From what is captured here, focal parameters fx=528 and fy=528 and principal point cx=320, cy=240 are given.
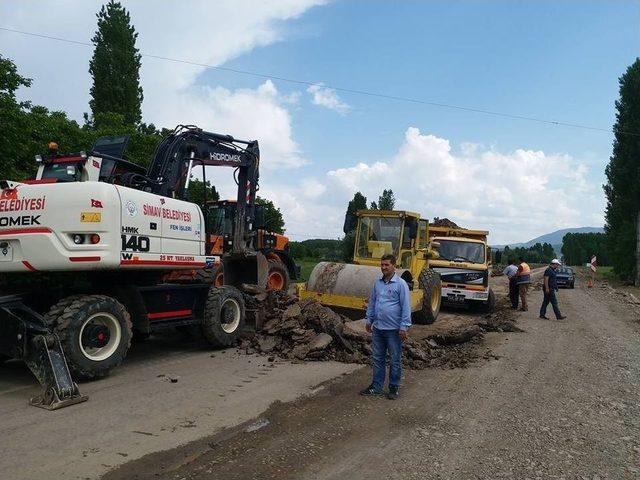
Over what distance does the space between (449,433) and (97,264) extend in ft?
15.5

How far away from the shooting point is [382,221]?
526 inches

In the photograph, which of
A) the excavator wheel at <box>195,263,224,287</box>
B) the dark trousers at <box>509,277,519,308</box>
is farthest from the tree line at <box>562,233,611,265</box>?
the excavator wheel at <box>195,263,224,287</box>

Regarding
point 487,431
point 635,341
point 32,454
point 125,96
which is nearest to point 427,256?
point 635,341

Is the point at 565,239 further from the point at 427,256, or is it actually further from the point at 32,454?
the point at 32,454

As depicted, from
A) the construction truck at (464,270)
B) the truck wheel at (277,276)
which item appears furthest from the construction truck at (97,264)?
the construction truck at (464,270)

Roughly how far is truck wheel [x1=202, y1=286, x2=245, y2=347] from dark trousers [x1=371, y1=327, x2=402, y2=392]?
324 centimetres

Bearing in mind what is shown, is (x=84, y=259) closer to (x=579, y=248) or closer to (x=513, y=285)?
(x=513, y=285)

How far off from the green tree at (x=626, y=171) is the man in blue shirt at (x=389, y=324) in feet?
118

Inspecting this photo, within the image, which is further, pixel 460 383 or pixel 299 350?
pixel 299 350

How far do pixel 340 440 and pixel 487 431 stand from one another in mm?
1574

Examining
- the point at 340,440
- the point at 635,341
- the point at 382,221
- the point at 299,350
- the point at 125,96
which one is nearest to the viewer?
the point at 340,440

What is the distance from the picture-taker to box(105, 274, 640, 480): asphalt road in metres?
4.46

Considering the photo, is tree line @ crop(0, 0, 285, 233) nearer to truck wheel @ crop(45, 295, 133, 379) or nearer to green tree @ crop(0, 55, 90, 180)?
green tree @ crop(0, 55, 90, 180)

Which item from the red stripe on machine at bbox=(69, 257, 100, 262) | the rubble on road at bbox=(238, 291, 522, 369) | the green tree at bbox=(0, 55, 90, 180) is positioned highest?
the green tree at bbox=(0, 55, 90, 180)
